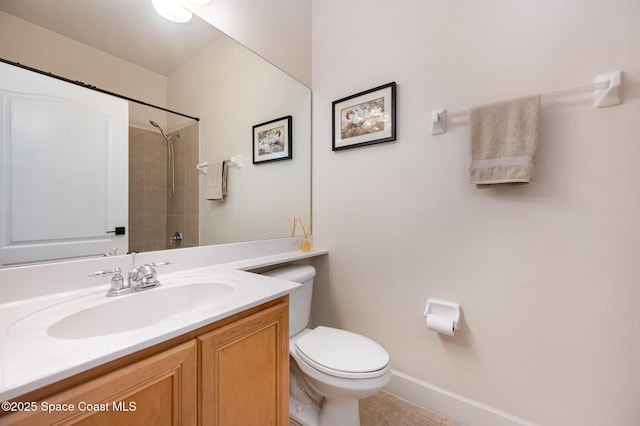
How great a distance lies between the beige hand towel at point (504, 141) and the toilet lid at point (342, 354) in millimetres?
936

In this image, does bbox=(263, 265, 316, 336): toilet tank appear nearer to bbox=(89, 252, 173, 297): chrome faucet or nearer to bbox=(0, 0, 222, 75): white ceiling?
bbox=(89, 252, 173, 297): chrome faucet

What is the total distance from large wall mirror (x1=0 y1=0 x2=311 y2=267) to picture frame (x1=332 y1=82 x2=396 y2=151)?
1.30 ft

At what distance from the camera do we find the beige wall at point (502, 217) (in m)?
1.01

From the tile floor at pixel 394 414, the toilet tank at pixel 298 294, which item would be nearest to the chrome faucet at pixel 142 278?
the toilet tank at pixel 298 294

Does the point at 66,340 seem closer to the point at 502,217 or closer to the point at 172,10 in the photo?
the point at 172,10

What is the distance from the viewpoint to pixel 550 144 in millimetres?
1109

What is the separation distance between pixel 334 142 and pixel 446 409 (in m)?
1.68

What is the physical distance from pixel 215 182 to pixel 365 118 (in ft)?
3.26

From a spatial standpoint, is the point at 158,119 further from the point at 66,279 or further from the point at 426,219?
the point at 426,219

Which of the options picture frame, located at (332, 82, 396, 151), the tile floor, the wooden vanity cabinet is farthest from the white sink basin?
picture frame, located at (332, 82, 396, 151)

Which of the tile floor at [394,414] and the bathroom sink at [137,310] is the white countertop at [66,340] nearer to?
the bathroom sink at [137,310]

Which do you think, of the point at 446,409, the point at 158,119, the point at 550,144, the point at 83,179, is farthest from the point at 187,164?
the point at 446,409

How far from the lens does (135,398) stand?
0.59 metres

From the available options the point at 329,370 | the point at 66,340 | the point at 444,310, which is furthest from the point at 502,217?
the point at 66,340
